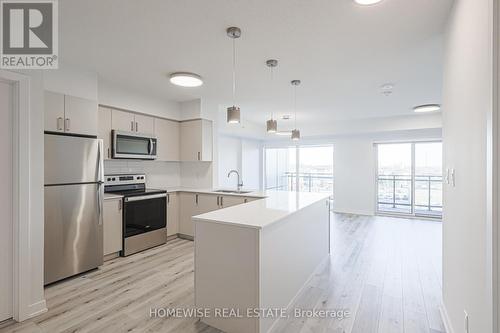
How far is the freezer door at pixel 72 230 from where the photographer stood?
2.72m

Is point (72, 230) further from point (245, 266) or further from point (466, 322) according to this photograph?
point (466, 322)

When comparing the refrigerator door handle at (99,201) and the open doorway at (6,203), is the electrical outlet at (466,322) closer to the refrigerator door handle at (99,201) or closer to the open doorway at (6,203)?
the open doorway at (6,203)

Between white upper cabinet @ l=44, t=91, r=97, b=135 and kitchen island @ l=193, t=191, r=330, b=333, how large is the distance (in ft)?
6.70

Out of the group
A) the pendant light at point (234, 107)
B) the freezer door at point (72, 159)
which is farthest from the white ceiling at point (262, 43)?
the freezer door at point (72, 159)

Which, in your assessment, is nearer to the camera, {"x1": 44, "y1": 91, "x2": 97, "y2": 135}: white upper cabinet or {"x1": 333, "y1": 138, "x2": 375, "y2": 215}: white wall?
{"x1": 44, "y1": 91, "x2": 97, "y2": 135}: white upper cabinet

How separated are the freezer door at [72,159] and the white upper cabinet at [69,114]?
13 centimetres

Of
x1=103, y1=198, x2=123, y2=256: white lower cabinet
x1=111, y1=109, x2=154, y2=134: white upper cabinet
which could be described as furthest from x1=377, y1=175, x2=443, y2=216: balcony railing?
x1=103, y1=198, x2=123, y2=256: white lower cabinet

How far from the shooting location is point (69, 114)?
2941 millimetres

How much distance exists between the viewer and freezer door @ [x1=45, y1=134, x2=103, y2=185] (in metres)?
2.69

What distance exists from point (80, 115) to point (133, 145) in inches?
39.0

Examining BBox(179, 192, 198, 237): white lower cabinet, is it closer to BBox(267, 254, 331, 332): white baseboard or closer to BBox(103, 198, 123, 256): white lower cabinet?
BBox(103, 198, 123, 256): white lower cabinet

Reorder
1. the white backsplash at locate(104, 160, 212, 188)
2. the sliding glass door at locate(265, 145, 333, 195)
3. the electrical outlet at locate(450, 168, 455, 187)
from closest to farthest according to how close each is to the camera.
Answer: the electrical outlet at locate(450, 168, 455, 187) → the white backsplash at locate(104, 160, 212, 188) → the sliding glass door at locate(265, 145, 333, 195)

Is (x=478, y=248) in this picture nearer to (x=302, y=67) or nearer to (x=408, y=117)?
(x=302, y=67)

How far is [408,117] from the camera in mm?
6086
